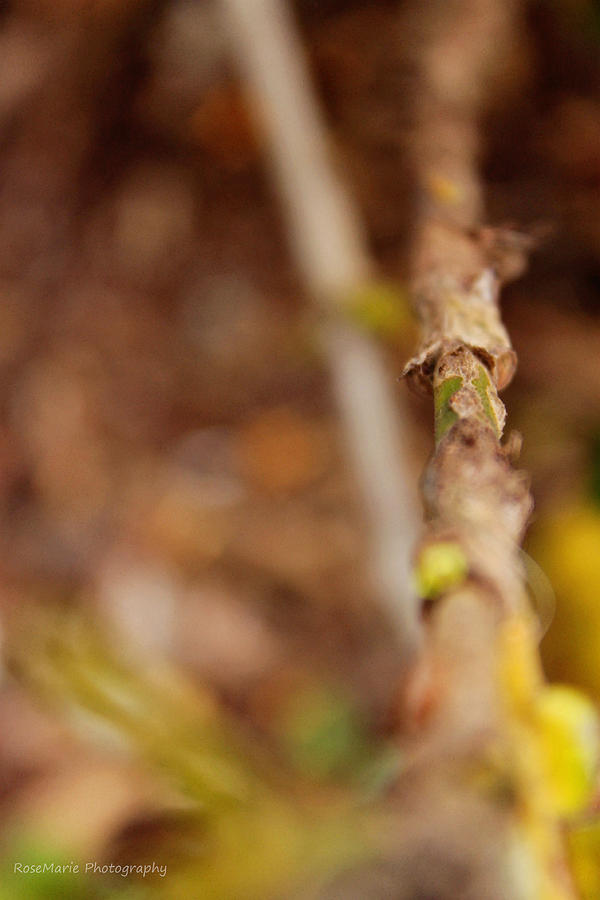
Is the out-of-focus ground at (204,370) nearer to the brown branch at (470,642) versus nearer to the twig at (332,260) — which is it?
the twig at (332,260)

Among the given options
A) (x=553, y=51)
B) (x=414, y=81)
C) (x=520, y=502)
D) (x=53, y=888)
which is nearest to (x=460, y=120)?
(x=414, y=81)

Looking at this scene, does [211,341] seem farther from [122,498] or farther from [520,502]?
[520,502]

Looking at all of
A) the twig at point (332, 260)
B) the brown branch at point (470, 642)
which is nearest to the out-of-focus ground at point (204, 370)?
the twig at point (332, 260)

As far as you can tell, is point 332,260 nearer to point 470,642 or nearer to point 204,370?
point 204,370

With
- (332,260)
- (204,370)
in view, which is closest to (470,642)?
(332,260)

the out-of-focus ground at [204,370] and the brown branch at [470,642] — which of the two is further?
the out-of-focus ground at [204,370]

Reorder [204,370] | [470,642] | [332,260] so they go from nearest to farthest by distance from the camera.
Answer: [470,642] < [332,260] < [204,370]
